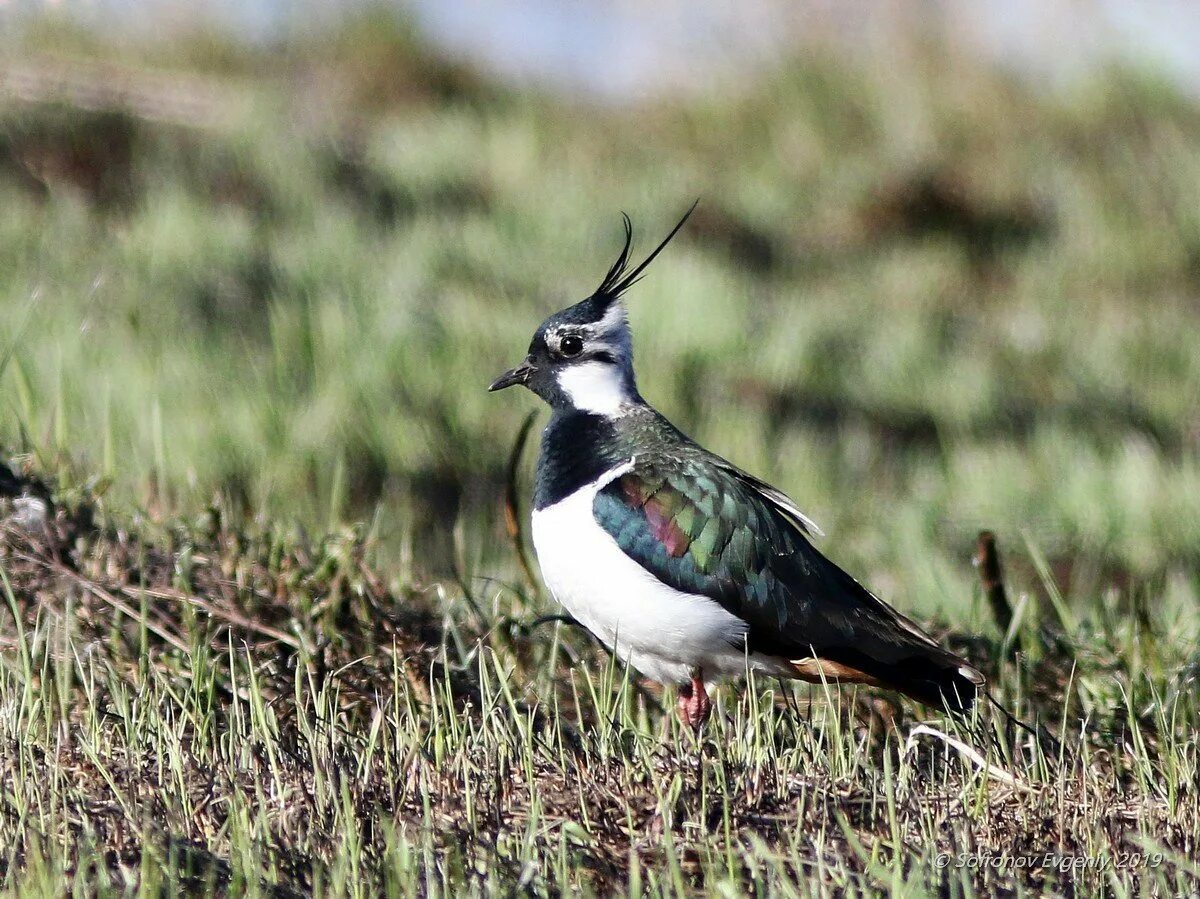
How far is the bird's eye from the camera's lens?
3.76 metres

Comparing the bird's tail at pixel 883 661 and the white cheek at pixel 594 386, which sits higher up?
the white cheek at pixel 594 386

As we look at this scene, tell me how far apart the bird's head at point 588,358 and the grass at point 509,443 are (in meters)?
0.50

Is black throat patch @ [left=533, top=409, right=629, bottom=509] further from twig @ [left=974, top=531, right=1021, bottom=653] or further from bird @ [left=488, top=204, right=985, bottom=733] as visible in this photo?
twig @ [left=974, top=531, right=1021, bottom=653]

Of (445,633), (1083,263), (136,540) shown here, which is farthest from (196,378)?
(1083,263)

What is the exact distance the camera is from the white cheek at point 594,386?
3.68 metres

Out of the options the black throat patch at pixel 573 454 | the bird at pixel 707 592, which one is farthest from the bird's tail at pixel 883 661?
the black throat patch at pixel 573 454

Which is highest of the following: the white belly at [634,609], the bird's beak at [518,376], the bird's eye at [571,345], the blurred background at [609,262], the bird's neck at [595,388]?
the blurred background at [609,262]

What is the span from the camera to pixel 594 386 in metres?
3.70

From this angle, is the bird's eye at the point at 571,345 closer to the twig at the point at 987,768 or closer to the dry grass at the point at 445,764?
the dry grass at the point at 445,764

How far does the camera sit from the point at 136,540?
3.68 m

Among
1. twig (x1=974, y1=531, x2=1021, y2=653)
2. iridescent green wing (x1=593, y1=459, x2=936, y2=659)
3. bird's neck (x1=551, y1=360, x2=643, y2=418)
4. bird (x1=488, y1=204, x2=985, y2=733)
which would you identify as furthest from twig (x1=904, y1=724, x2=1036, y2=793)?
bird's neck (x1=551, y1=360, x2=643, y2=418)

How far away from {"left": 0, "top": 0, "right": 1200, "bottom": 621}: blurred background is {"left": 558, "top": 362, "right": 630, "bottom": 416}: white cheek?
1.86ft

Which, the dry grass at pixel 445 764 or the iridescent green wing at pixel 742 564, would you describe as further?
the iridescent green wing at pixel 742 564

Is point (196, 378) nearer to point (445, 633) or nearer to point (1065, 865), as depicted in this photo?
point (445, 633)
